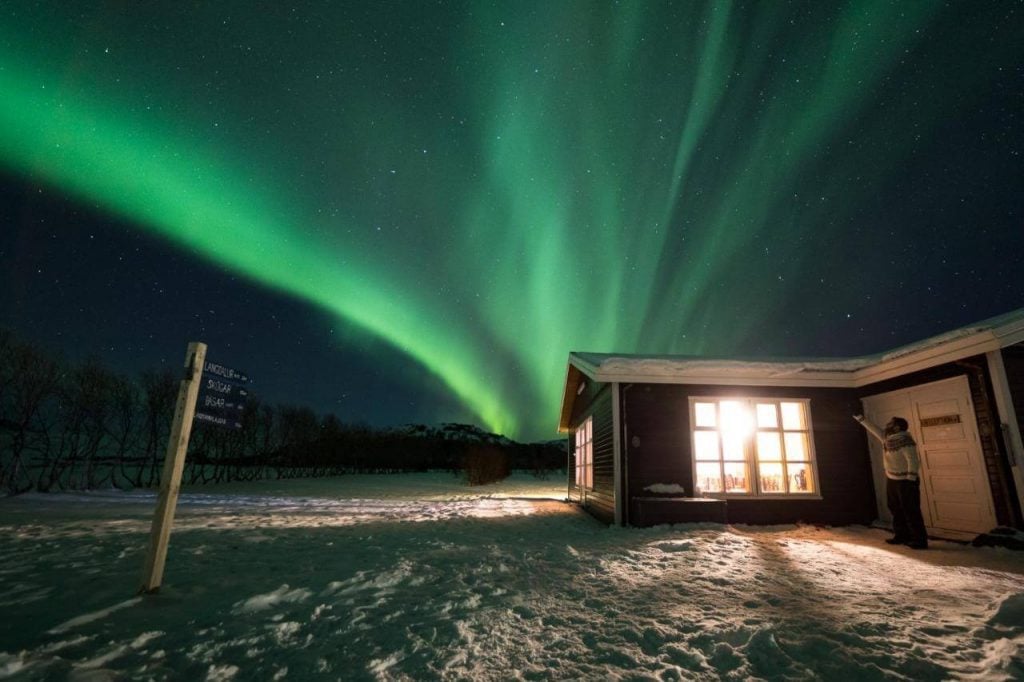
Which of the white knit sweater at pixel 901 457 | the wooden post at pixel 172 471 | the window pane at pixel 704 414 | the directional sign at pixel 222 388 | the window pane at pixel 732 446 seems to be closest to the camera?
the wooden post at pixel 172 471

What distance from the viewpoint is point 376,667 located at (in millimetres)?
2727

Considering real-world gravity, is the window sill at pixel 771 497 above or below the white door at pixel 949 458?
below

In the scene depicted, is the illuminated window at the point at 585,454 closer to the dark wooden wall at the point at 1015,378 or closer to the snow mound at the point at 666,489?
the snow mound at the point at 666,489

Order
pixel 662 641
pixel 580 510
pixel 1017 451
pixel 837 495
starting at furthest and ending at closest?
pixel 580 510, pixel 837 495, pixel 1017 451, pixel 662 641

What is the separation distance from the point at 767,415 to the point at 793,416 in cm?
50

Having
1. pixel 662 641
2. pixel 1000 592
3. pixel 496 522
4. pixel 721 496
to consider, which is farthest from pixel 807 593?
pixel 496 522

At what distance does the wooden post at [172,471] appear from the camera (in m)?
3.89

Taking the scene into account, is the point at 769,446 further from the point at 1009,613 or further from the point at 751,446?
the point at 1009,613

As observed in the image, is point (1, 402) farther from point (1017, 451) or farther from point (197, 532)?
point (1017, 451)

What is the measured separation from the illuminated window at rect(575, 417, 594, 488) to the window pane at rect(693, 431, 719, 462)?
10.1ft

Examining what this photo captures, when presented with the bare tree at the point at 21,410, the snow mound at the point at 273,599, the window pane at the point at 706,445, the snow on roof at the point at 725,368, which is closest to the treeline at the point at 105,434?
the bare tree at the point at 21,410

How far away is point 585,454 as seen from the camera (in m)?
13.0

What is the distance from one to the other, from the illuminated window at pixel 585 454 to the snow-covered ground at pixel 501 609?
5232 millimetres

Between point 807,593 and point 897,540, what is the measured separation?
418 centimetres
